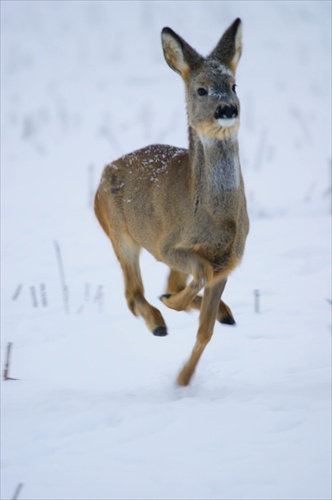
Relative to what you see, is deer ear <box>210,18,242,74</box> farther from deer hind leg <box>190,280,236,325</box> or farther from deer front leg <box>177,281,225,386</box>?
deer hind leg <box>190,280,236,325</box>

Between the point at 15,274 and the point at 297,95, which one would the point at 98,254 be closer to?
the point at 15,274

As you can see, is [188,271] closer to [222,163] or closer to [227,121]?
[222,163]

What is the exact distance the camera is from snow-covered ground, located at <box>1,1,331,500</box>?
558 cm

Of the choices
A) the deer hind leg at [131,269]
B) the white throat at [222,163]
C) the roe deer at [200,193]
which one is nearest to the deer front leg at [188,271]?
the roe deer at [200,193]

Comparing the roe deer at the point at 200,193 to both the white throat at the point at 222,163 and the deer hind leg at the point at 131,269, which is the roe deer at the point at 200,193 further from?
the deer hind leg at the point at 131,269

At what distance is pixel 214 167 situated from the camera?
6.05 metres

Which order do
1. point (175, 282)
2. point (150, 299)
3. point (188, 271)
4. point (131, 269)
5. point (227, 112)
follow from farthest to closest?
1. point (150, 299)
2. point (131, 269)
3. point (175, 282)
4. point (188, 271)
5. point (227, 112)

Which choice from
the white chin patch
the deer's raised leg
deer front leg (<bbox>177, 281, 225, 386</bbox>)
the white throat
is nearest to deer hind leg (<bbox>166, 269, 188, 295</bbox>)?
the deer's raised leg

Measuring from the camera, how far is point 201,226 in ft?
20.0

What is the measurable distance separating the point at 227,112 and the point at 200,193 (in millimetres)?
822

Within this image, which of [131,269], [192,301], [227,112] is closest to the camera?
[227,112]

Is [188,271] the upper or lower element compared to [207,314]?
upper

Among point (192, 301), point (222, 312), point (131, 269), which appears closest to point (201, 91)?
point (192, 301)

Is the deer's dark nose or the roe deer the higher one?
the deer's dark nose
